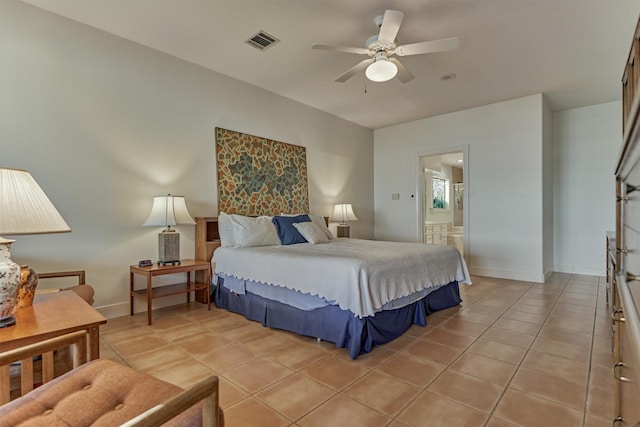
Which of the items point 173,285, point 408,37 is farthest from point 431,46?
point 173,285

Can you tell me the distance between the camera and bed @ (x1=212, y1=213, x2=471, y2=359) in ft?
7.55

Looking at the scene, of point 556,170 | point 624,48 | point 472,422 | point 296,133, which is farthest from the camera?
point 556,170

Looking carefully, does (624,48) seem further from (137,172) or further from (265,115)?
(137,172)

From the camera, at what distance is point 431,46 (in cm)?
256

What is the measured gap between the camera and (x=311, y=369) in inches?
82.8

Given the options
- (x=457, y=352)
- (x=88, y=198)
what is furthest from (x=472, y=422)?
(x=88, y=198)

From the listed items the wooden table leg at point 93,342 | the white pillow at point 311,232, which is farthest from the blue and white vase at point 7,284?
the white pillow at point 311,232

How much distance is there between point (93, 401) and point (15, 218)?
2.61 ft

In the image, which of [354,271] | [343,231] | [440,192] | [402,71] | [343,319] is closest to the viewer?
[354,271]

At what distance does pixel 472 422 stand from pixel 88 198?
11.2 feet

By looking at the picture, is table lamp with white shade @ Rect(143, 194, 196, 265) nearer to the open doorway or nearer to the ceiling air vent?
the ceiling air vent

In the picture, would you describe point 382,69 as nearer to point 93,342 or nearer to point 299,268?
point 299,268

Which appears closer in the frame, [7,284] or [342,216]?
[7,284]

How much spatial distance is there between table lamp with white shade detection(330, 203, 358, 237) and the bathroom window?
13.2 ft
